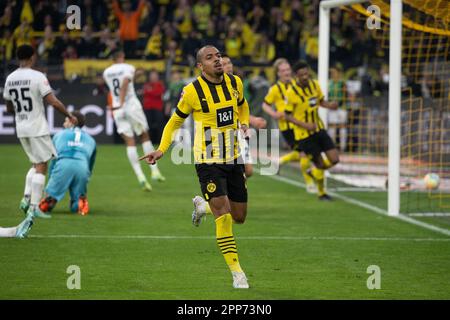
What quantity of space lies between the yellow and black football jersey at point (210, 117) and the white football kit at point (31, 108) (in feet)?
12.5

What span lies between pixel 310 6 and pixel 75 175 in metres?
20.1

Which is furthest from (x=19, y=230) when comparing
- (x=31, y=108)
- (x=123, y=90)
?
(x=123, y=90)

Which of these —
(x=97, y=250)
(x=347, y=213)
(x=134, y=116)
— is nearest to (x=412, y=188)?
(x=347, y=213)

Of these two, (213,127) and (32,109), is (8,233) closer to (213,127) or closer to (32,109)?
(32,109)

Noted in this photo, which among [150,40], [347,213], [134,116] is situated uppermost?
[150,40]

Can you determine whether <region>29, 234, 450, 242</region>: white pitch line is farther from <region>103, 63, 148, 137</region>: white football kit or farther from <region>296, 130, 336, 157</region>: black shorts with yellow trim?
<region>103, 63, 148, 137</region>: white football kit

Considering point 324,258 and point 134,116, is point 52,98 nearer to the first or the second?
point 324,258

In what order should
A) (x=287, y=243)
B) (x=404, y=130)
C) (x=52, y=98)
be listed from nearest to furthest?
(x=287, y=243) < (x=52, y=98) < (x=404, y=130)

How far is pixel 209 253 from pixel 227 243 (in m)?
1.87

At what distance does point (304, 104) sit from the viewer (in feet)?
51.6

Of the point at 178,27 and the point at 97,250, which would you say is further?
the point at 178,27

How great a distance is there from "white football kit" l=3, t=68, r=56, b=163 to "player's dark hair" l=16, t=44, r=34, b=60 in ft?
0.58

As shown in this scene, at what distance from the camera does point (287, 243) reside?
11188 mm

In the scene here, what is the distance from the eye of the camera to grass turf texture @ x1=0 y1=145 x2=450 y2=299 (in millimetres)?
8312
